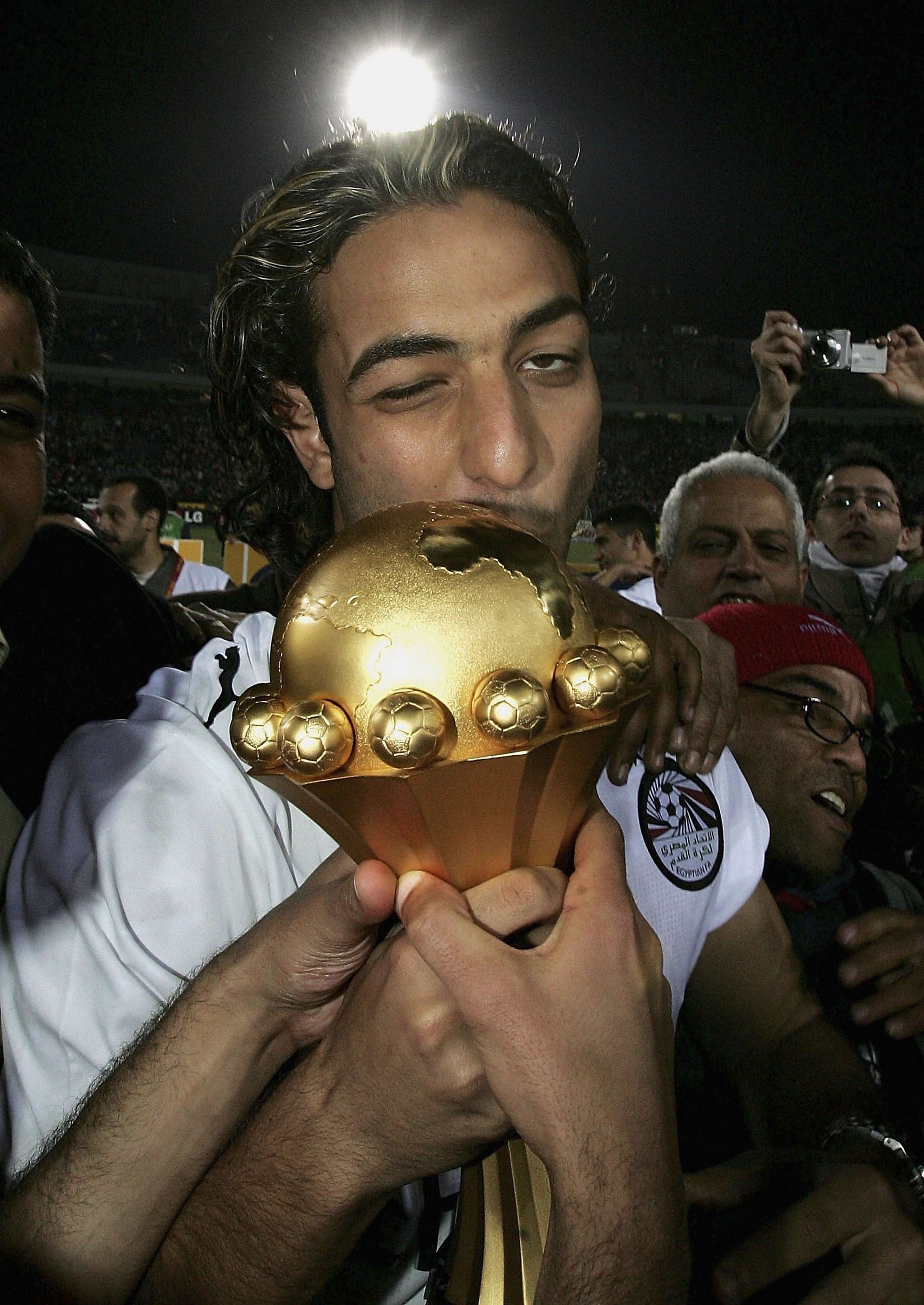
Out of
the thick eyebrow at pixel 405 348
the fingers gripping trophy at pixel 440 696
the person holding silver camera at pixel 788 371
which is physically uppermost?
the person holding silver camera at pixel 788 371

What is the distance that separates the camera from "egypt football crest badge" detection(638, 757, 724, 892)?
1.46 m

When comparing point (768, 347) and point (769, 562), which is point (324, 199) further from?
point (768, 347)

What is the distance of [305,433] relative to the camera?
1.40 metres

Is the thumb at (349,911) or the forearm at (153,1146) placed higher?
the thumb at (349,911)

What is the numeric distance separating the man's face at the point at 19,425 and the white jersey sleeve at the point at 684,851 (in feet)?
4.23

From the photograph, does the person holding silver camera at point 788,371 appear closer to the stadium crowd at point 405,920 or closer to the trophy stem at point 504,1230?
the stadium crowd at point 405,920

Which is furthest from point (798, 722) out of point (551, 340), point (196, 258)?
point (196, 258)

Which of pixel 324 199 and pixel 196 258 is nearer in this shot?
pixel 324 199

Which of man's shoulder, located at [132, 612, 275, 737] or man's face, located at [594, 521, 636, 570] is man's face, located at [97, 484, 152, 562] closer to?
man's face, located at [594, 521, 636, 570]

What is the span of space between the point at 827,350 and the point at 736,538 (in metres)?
1.60

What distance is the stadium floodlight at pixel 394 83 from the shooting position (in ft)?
39.8

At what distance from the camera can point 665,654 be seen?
153 cm

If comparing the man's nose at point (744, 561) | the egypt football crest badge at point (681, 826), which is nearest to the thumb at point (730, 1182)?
the egypt football crest badge at point (681, 826)

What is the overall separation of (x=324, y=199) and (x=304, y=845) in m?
0.94
